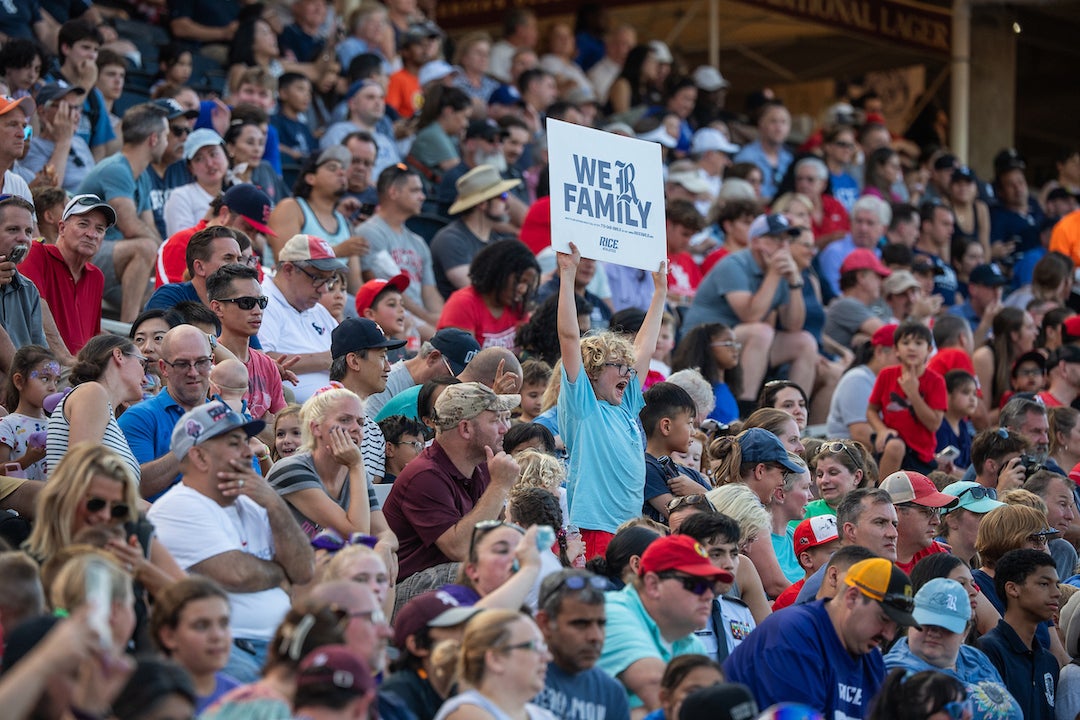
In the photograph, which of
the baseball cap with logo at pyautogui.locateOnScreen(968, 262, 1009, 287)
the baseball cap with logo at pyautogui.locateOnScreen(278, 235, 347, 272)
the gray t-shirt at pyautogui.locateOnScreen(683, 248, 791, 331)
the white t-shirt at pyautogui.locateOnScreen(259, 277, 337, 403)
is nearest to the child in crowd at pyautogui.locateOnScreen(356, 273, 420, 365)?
the white t-shirt at pyautogui.locateOnScreen(259, 277, 337, 403)

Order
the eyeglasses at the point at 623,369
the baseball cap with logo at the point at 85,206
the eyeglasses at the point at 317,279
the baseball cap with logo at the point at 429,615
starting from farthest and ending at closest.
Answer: the eyeglasses at the point at 317,279, the baseball cap with logo at the point at 85,206, the eyeglasses at the point at 623,369, the baseball cap with logo at the point at 429,615

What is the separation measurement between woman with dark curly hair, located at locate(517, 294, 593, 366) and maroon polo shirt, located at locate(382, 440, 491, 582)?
2.19 m

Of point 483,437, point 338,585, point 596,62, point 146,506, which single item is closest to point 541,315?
point 483,437

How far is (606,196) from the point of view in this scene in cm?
792

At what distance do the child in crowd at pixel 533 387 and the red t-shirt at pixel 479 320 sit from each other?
1049mm

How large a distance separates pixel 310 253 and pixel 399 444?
1592 millimetres

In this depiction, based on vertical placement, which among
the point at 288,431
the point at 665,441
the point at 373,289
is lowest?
the point at 665,441

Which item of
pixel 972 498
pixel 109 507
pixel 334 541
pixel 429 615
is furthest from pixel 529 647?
pixel 972 498

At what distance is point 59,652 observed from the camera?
3.85 m

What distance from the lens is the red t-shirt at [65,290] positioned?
844cm

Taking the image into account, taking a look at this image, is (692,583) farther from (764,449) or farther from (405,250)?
(405,250)

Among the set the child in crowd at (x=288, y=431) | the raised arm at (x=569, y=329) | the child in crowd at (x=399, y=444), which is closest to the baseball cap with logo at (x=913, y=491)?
the raised arm at (x=569, y=329)

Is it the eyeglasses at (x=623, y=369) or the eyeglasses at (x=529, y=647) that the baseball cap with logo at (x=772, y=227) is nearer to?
the eyeglasses at (x=623, y=369)

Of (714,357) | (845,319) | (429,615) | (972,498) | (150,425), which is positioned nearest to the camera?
(429,615)
